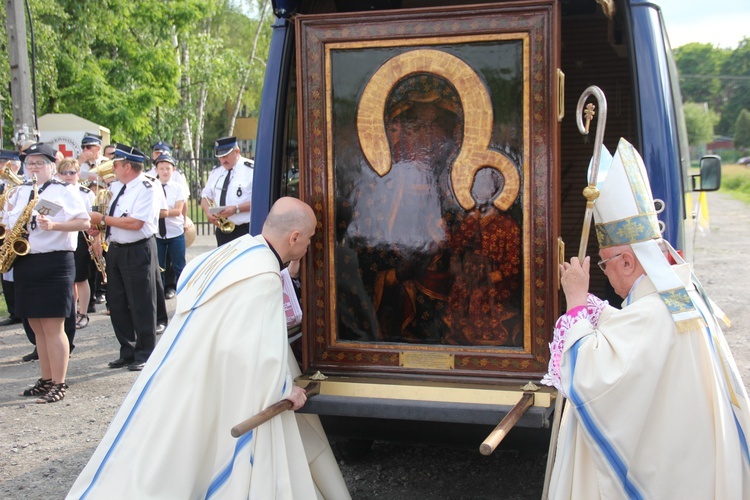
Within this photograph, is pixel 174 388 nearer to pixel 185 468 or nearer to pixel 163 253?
pixel 185 468

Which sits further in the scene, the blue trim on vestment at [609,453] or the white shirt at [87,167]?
the white shirt at [87,167]

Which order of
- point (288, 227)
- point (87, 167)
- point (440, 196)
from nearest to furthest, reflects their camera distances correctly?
point (288, 227), point (440, 196), point (87, 167)

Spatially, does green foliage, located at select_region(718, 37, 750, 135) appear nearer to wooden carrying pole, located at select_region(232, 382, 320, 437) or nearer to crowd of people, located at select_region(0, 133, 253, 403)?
crowd of people, located at select_region(0, 133, 253, 403)

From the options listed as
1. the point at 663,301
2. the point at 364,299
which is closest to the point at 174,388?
the point at 364,299

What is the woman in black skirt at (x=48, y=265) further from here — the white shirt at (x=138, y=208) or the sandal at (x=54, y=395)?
the white shirt at (x=138, y=208)

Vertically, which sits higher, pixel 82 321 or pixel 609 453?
pixel 609 453

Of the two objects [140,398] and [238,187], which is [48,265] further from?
[140,398]

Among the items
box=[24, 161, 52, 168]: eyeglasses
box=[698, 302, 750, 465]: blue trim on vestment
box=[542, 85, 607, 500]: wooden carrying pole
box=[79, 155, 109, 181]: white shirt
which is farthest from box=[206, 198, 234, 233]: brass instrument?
box=[698, 302, 750, 465]: blue trim on vestment

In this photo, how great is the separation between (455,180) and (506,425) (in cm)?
121

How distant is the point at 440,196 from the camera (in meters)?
4.04

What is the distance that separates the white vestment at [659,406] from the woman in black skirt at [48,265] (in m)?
4.76

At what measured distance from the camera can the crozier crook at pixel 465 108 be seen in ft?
12.9

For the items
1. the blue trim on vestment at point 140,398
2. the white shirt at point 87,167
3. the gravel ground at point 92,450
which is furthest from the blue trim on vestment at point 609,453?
the white shirt at point 87,167

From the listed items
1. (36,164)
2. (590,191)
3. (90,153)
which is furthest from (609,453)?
(90,153)
